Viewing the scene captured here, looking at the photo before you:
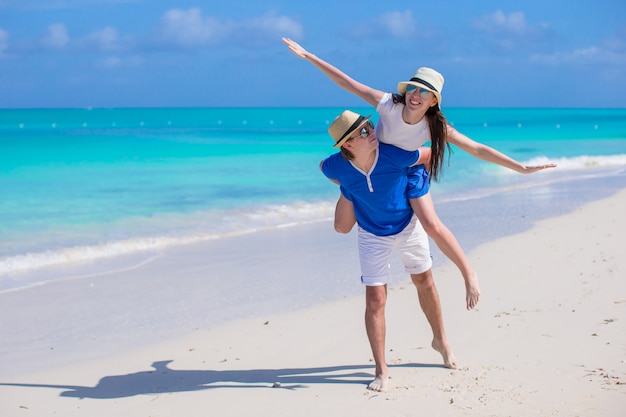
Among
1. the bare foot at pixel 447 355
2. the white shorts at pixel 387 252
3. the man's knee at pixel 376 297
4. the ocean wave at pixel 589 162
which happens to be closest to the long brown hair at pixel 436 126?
the white shorts at pixel 387 252

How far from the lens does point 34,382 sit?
4715mm

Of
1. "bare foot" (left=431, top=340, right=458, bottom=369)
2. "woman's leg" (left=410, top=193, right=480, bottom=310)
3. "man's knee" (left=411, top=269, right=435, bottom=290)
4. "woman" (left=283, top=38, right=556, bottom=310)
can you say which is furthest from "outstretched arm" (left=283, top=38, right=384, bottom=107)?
"bare foot" (left=431, top=340, right=458, bottom=369)

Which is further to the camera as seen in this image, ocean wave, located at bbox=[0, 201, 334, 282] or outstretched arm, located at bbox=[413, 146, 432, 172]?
ocean wave, located at bbox=[0, 201, 334, 282]

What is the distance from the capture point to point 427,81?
4074 millimetres

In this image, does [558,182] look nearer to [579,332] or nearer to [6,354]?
[579,332]

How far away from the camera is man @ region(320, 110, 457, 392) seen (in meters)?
4.18

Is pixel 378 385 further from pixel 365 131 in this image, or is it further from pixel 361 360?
pixel 365 131

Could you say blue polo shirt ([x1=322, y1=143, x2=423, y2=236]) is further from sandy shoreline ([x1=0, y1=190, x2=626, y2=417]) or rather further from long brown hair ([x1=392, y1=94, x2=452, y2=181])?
sandy shoreline ([x1=0, y1=190, x2=626, y2=417])

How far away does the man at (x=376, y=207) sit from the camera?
4.18 m

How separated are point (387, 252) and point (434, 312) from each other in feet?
1.65

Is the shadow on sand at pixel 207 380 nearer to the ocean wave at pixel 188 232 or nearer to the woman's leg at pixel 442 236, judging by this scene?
the woman's leg at pixel 442 236

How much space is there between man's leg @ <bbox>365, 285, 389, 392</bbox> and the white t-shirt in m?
0.81

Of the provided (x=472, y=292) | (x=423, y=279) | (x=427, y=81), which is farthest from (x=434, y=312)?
(x=427, y=81)

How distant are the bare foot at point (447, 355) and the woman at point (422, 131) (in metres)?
0.39
